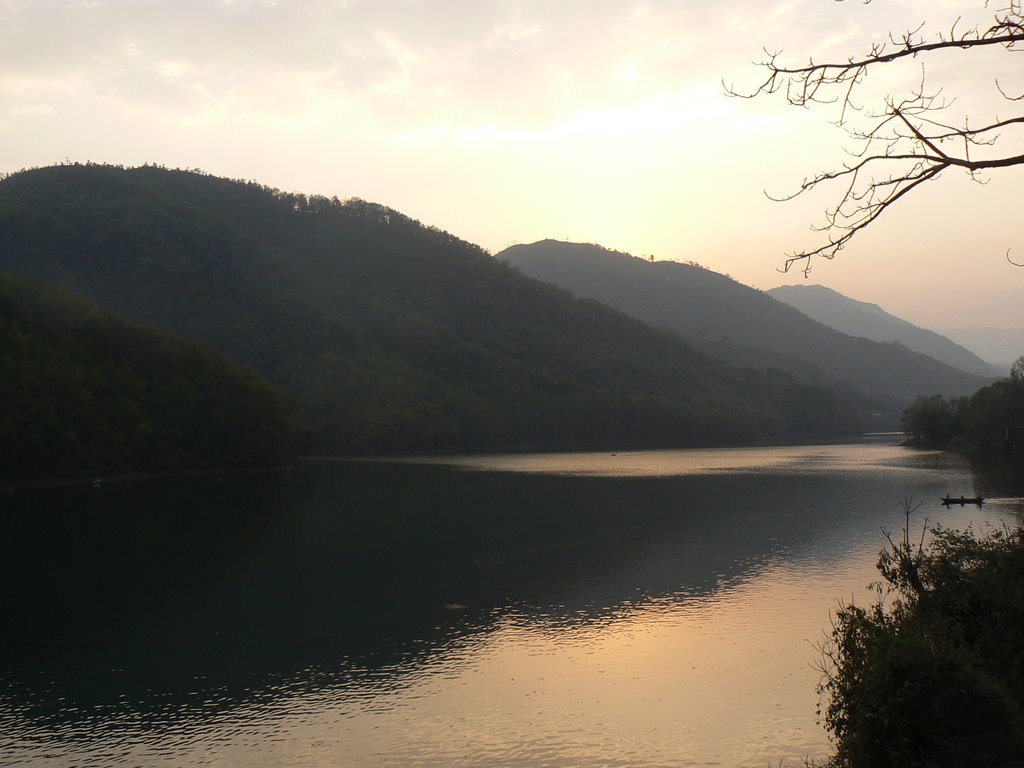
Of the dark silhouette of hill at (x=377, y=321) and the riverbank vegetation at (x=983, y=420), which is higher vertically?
the dark silhouette of hill at (x=377, y=321)

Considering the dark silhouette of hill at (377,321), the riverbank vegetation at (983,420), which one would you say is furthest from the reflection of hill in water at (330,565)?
the dark silhouette of hill at (377,321)

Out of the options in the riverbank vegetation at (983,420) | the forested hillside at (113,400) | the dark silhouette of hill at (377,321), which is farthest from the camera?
the dark silhouette of hill at (377,321)

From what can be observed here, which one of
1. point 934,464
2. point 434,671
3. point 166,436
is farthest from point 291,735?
point 934,464

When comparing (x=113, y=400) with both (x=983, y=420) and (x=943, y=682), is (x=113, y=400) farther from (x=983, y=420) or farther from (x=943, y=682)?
(x=983, y=420)

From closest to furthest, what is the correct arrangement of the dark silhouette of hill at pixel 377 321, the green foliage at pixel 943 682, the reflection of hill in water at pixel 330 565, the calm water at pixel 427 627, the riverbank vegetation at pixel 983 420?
the green foliage at pixel 943 682 < the calm water at pixel 427 627 < the reflection of hill in water at pixel 330 565 < the riverbank vegetation at pixel 983 420 < the dark silhouette of hill at pixel 377 321

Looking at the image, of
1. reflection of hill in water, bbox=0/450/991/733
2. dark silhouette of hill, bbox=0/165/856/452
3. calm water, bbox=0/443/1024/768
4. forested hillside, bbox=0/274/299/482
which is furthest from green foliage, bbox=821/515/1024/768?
dark silhouette of hill, bbox=0/165/856/452

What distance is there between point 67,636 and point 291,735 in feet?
34.7

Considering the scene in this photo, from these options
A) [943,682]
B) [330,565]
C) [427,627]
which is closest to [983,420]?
[330,565]

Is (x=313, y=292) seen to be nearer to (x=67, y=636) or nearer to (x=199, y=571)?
(x=199, y=571)

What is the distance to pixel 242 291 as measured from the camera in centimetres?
13125

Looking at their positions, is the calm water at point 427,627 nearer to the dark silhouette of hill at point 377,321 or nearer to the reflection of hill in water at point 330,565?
the reflection of hill in water at point 330,565

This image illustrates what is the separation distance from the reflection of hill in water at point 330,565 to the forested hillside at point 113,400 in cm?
567

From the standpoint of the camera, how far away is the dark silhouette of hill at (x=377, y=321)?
4680 inches

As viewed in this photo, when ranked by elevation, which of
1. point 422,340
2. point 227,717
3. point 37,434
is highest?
point 422,340
